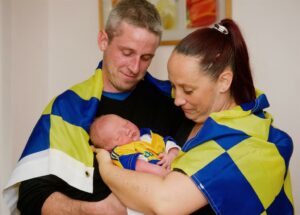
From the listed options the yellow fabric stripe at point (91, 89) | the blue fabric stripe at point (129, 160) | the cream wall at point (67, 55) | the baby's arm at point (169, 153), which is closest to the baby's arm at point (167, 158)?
the baby's arm at point (169, 153)

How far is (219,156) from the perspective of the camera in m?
1.14

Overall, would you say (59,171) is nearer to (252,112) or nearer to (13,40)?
(252,112)

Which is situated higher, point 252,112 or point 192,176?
point 252,112

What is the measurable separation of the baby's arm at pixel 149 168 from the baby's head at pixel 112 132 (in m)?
0.19

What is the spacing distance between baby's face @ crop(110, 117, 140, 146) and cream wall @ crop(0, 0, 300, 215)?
98 centimetres

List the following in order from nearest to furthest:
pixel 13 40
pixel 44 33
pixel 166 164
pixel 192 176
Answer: pixel 192 176, pixel 166 164, pixel 13 40, pixel 44 33

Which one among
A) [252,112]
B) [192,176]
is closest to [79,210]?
[192,176]

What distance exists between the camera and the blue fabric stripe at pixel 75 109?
157cm

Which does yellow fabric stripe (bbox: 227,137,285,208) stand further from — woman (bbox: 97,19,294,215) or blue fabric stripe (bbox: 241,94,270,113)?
blue fabric stripe (bbox: 241,94,270,113)

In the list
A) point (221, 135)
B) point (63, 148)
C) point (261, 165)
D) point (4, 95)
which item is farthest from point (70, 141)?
point (4, 95)

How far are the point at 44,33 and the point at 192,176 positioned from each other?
1.97 meters

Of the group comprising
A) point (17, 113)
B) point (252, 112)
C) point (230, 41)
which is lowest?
point (17, 113)

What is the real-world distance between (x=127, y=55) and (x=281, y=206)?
2.94 feet

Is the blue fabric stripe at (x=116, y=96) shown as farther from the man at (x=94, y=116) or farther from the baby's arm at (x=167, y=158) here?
the baby's arm at (x=167, y=158)
